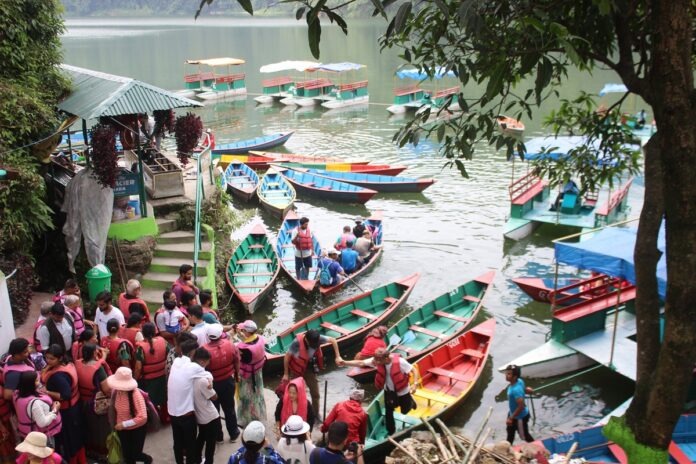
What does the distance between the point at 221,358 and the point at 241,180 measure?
16203 millimetres

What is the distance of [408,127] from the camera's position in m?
6.12

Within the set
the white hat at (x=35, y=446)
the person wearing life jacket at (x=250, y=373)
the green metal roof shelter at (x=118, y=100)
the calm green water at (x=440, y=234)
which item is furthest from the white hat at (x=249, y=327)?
the green metal roof shelter at (x=118, y=100)

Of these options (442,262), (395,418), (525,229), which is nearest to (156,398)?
(395,418)

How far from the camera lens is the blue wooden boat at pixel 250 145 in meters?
27.9

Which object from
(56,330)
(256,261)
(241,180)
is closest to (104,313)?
(56,330)

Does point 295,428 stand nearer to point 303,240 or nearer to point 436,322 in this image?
point 436,322

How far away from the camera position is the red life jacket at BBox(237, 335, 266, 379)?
25.9ft

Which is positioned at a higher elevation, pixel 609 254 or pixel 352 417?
pixel 609 254

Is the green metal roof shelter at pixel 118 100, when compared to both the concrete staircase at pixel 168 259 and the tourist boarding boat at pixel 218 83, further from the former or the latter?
the tourist boarding boat at pixel 218 83

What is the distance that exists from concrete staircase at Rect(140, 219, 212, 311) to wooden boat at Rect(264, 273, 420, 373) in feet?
6.24

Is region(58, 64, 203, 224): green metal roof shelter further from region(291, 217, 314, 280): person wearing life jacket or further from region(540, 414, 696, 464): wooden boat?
region(540, 414, 696, 464): wooden boat

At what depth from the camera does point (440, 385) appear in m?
10.5

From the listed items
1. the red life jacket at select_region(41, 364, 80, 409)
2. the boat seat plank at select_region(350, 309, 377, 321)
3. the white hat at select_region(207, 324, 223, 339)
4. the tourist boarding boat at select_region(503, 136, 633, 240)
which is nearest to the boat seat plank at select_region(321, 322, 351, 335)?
the boat seat plank at select_region(350, 309, 377, 321)

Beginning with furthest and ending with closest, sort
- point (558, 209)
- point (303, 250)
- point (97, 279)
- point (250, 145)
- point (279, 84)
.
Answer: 1. point (279, 84)
2. point (250, 145)
3. point (558, 209)
4. point (303, 250)
5. point (97, 279)
